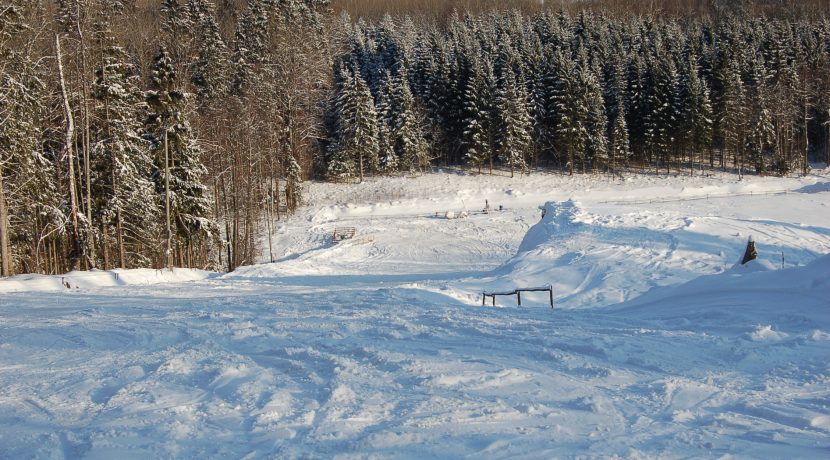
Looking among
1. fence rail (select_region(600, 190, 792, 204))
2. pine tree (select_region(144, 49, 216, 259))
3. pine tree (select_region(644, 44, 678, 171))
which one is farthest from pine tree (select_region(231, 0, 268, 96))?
pine tree (select_region(644, 44, 678, 171))

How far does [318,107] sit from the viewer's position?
5797 cm

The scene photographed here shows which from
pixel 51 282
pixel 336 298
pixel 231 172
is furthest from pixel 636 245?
pixel 231 172

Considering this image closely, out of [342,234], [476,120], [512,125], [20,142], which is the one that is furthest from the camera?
[476,120]

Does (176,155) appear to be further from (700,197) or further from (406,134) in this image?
(700,197)

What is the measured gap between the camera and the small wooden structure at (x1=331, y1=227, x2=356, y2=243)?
123 ft

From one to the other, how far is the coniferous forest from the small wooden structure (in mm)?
4829

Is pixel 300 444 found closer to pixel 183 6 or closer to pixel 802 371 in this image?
pixel 802 371

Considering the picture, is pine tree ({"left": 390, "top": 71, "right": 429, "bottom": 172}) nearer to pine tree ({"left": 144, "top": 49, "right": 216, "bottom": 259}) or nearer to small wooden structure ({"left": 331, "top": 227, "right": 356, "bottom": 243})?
small wooden structure ({"left": 331, "top": 227, "right": 356, "bottom": 243})

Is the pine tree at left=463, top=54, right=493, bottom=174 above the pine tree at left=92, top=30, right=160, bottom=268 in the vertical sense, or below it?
above

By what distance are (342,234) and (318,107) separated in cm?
2400

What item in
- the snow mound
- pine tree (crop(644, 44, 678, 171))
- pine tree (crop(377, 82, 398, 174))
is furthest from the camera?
pine tree (crop(644, 44, 678, 171))

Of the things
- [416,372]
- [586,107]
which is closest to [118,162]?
[416,372]

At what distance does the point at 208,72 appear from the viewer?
41375 millimetres

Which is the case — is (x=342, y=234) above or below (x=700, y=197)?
below
